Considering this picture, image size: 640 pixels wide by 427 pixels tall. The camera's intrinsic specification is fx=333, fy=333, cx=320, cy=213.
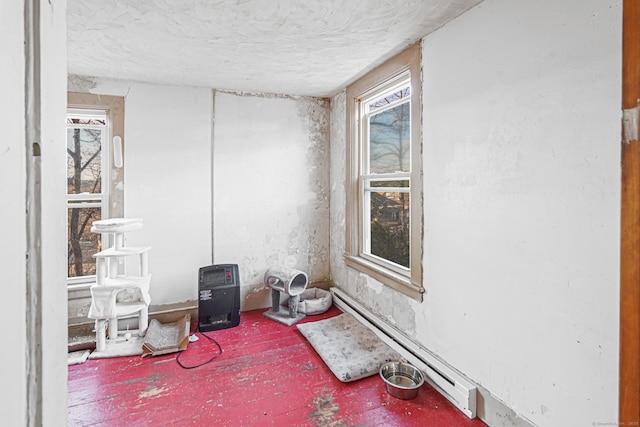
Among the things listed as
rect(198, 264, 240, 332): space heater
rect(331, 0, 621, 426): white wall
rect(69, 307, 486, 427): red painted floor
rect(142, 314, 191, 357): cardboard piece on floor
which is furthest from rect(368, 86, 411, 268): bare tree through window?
rect(142, 314, 191, 357): cardboard piece on floor

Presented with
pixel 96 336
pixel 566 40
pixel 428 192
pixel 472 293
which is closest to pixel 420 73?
pixel 428 192

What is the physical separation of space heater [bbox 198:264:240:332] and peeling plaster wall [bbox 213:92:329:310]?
23 cm

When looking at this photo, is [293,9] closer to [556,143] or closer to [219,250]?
[556,143]

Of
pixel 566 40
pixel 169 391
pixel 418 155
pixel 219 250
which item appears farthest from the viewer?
pixel 219 250

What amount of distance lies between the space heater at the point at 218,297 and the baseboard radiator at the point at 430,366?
1178mm

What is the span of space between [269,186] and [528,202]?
2.55 meters

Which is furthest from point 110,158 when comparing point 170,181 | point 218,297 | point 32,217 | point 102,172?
point 32,217

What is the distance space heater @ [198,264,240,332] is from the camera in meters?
3.06

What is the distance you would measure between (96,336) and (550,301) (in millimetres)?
3179

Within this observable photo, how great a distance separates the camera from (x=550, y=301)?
4.96ft

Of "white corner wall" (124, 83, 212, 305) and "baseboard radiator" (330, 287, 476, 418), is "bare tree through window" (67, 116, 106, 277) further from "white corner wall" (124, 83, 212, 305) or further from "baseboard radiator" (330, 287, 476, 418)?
"baseboard radiator" (330, 287, 476, 418)

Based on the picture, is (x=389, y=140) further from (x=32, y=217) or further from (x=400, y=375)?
(x=32, y=217)

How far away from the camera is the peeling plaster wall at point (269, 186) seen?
11.2 ft

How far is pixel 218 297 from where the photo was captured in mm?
3102
